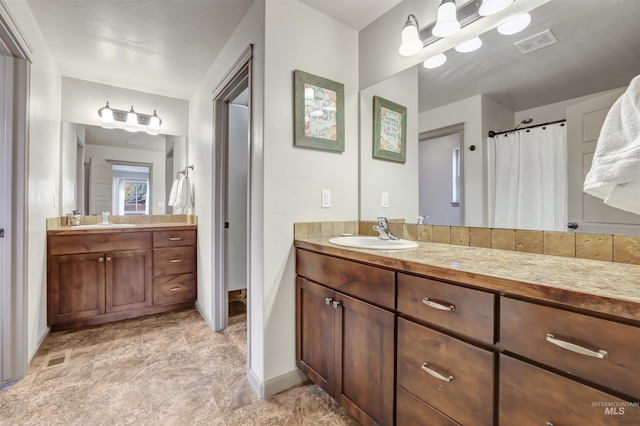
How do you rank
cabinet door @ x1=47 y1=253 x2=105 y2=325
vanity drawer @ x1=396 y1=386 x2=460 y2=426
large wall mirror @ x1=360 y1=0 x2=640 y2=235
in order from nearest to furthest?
vanity drawer @ x1=396 y1=386 x2=460 y2=426, large wall mirror @ x1=360 y1=0 x2=640 y2=235, cabinet door @ x1=47 y1=253 x2=105 y2=325

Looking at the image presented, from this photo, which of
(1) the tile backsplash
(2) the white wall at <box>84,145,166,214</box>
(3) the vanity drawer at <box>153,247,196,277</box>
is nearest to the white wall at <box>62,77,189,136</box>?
(2) the white wall at <box>84,145,166,214</box>

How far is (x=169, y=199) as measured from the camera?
314cm

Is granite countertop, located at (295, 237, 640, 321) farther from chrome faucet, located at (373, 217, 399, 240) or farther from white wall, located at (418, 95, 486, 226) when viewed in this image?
chrome faucet, located at (373, 217, 399, 240)

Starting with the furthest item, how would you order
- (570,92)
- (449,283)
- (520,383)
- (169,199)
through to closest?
1. (169,199)
2. (570,92)
3. (449,283)
4. (520,383)

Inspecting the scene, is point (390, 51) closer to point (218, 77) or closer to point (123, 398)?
point (218, 77)

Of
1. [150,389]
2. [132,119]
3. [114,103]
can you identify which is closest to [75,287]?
[150,389]

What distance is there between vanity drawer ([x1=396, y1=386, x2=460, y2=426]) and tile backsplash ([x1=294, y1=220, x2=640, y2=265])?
2.54 ft

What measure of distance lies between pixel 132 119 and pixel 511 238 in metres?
3.45

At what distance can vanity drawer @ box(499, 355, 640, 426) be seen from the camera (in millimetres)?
621

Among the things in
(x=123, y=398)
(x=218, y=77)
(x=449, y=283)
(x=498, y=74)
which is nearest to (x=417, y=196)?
(x=498, y=74)

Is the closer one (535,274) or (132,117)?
(535,274)

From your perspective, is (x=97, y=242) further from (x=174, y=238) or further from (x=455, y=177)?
(x=455, y=177)

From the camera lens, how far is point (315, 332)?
154cm

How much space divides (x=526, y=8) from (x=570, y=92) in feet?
1.38
